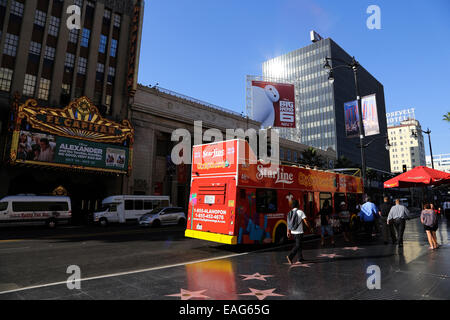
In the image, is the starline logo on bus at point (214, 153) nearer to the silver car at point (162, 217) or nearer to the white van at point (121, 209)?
the silver car at point (162, 217)

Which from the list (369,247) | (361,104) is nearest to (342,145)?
(361,104)

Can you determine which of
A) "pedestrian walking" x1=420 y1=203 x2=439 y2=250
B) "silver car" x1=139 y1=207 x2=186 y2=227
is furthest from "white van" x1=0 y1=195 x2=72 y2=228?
"pedestrian walking" x1=420 y1=203 x2=439 y2=250

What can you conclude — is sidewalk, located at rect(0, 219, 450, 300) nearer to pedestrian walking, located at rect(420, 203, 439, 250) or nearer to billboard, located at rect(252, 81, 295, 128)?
pedestrian walking, located at rect(420, 203, 439, 250)

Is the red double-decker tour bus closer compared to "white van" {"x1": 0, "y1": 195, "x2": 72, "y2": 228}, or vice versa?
the red double-decker tour bus

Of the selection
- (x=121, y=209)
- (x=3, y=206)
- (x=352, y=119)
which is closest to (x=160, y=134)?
(x=121, y=209)

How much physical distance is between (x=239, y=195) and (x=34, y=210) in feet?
59.3

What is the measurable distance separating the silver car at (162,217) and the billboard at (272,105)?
21.5m

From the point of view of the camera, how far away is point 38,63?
26234mm

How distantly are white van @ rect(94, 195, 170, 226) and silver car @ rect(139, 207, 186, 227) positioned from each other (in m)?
2.67

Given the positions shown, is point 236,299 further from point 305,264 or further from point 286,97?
point 286,97

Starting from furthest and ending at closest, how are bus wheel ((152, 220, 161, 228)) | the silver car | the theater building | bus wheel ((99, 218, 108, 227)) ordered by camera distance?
1. the theater building
2. bus wheel ((99, 218, 108, 227))
3. bus wheel ((152, 220, 161, 228))
4. the silver car

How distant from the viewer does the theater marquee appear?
886 inches

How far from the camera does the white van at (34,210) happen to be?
1870cm
